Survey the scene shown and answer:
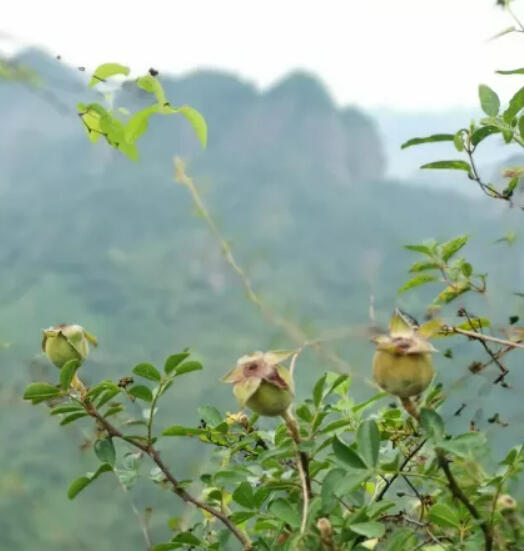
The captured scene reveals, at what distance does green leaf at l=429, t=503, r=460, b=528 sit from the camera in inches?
19.1

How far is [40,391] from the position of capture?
51 cm

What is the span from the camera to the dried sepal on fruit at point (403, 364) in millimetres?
394

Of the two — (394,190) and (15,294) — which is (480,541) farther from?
(394,190)

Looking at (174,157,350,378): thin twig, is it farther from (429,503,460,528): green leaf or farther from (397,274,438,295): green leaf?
(429,503,460,528): green leaf

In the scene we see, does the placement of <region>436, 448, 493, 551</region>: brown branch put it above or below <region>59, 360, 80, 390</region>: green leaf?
below

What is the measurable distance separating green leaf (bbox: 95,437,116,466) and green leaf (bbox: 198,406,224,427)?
95 mm

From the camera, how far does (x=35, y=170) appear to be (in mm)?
32562

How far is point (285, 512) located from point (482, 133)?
341 mm

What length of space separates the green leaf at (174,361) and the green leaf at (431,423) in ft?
0.59

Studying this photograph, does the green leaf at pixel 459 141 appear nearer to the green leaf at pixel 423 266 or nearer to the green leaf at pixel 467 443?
the green leaf at pixel 423 266

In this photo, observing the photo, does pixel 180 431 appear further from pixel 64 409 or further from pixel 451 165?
pixel 451 165

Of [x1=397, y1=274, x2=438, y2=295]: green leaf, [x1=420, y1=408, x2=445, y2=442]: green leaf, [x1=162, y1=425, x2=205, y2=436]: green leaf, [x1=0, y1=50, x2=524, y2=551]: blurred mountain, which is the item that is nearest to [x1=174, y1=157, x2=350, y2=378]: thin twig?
[x1=397, y1=274, x2=438, y2=295]: green leaf

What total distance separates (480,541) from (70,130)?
37282mm

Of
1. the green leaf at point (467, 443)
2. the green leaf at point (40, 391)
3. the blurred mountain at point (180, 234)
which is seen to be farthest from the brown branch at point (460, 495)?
the blurred mountain at point (180, 234)
